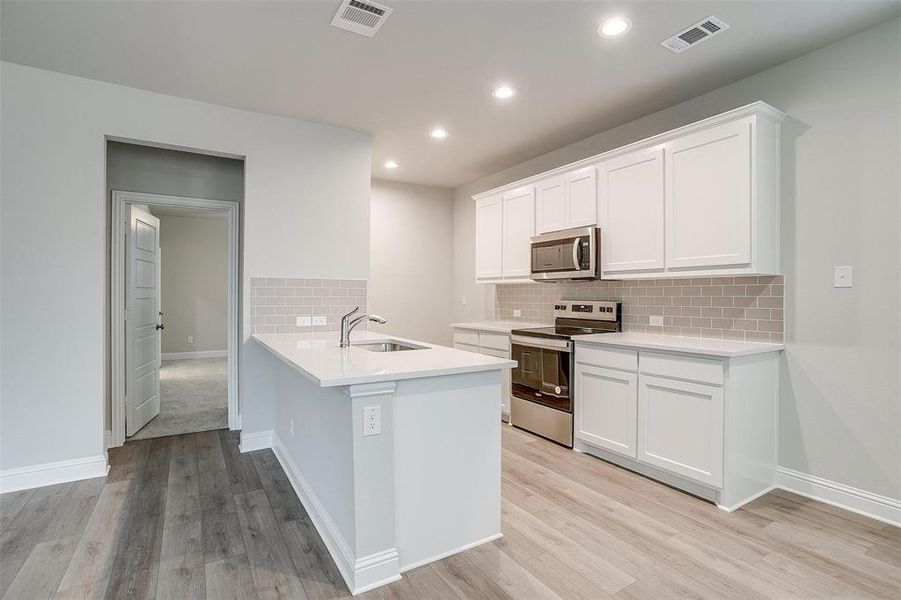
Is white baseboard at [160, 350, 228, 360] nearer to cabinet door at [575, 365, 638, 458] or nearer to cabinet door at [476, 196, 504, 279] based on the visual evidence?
cabinet door at [476, 196, 504, 279]

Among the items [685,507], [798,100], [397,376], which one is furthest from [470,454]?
[798,100]

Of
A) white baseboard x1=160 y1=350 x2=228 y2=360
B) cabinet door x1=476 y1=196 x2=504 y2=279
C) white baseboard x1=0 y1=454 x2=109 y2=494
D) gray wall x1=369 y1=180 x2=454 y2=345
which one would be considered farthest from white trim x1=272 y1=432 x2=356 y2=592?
white baseboard x1=160 y1=350 x2=228 y2=360

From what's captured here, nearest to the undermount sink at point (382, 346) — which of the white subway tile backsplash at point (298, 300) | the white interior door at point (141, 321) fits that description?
the white subway tile backsplash at point (298, 300)

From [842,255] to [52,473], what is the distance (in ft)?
16.2

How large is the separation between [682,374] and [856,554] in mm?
1073

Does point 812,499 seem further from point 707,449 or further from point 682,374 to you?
point 682,374

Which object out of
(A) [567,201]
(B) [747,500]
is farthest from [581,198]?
(B) [747,500]

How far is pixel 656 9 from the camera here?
2240 mm

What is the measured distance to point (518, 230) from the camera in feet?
14.3

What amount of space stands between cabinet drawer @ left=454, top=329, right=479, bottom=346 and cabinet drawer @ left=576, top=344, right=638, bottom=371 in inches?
55.4

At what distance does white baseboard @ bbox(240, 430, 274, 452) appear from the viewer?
350 cm

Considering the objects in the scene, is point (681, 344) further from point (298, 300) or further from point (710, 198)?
point (298, 300)

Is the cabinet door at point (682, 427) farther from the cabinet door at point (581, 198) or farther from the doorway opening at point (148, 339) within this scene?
the doorway opening at point (148, 339)

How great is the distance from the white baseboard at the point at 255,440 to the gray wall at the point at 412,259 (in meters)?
1.86
